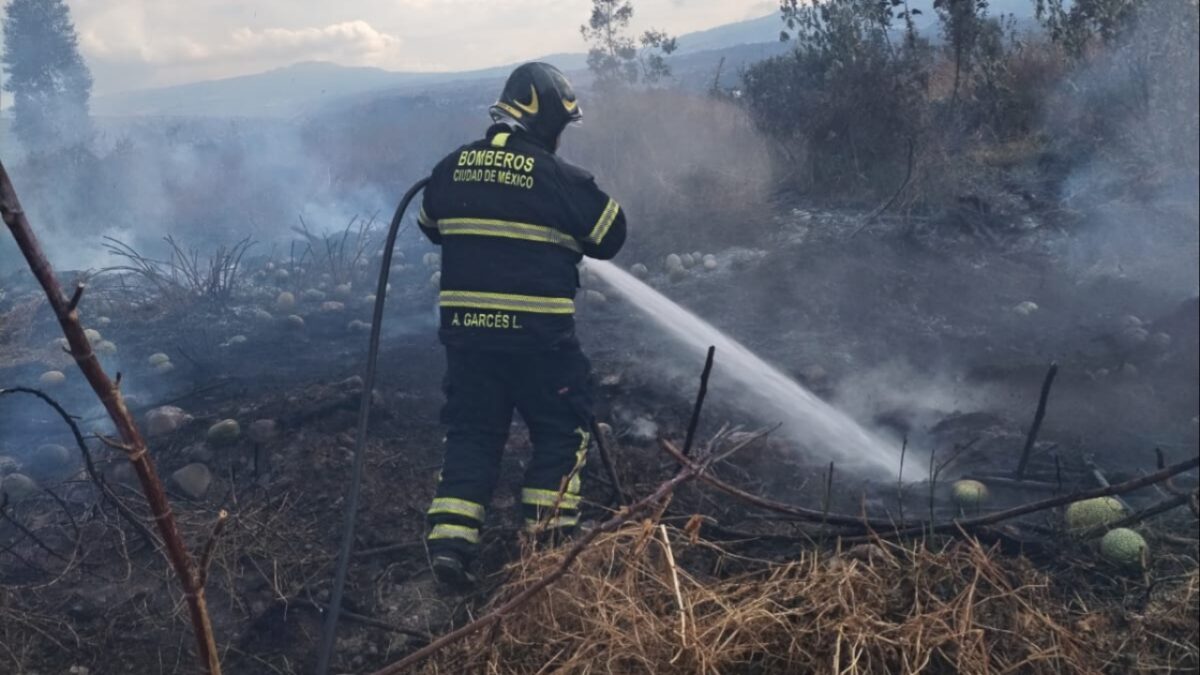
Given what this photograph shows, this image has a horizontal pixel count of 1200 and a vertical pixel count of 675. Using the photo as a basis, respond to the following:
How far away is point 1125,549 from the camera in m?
3.49

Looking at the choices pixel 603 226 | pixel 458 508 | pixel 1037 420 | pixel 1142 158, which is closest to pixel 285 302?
pixel 458 508

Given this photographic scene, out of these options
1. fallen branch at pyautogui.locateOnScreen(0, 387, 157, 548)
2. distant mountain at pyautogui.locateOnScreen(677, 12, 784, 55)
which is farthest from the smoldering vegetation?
distant mountain at pyautogui.locateOnScreen(677, 12, 784, 55)

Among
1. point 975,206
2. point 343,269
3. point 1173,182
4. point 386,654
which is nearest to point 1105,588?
point 386,654

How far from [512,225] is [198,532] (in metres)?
2.25

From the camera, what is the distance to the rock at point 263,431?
533cm

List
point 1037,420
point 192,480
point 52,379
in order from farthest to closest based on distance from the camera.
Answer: point 52,379
point 192,480
point 1037,420

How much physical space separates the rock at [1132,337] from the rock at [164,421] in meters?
6.56

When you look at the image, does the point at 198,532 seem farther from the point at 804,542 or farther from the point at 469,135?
the point at 469,135

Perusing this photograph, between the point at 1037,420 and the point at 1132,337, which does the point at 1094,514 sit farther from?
the point at 1132,337

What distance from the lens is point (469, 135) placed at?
18.4 metres

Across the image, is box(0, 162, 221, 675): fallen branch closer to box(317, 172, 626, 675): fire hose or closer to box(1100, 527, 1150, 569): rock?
box(317, 172, 626, 675): fire hose

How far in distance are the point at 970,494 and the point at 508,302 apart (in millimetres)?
2490

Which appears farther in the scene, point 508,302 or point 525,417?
point 525,417

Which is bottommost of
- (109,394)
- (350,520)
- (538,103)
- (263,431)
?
(263,431)
